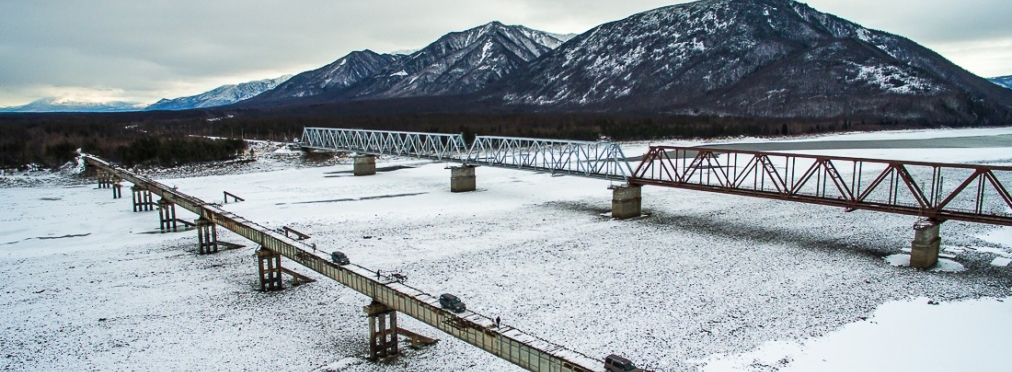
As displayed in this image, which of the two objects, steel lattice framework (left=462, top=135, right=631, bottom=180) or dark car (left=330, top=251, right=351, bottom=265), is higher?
steel lattice framework (left=462, top=135, right=631, bottom=180)

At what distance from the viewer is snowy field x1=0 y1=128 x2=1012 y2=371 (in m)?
17.9

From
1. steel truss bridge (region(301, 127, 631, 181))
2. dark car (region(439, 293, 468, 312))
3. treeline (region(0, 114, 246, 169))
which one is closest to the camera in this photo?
dark car (region(439, 293, 468, 312))

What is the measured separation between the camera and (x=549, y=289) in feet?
76.1

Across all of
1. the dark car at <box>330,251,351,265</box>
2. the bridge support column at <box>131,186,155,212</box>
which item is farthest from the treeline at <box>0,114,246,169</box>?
the dark car at <box>330,251,351,265</box>

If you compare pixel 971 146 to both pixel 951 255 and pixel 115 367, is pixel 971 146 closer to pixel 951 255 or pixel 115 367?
pixel 951 255

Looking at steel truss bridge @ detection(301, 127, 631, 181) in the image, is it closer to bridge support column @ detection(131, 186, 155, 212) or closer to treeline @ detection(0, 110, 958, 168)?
treeline @ detection(0, 110, 958, 168)

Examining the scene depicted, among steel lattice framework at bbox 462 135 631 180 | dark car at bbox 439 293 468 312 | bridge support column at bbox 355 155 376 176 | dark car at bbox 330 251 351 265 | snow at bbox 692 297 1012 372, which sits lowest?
snow at bbox 692 297 1012 372

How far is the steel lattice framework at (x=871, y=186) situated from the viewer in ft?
86.9

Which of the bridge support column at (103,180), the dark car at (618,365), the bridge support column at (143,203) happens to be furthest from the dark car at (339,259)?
the bridge support column at (103,180)

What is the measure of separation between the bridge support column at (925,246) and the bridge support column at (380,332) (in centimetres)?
2099

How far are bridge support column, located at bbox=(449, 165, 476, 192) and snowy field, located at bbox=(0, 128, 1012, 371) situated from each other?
7269 millimetres

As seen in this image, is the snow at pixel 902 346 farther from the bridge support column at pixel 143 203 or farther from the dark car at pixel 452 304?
the bridge support column at pixel 143 203

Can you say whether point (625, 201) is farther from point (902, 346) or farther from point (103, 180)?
point (103, 180)

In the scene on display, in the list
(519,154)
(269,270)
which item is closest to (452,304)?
(269,270)
